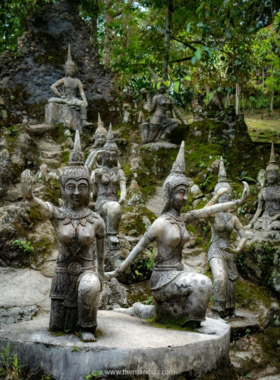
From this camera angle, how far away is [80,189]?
462 centimetres

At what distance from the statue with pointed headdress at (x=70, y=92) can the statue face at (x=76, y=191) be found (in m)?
11.6

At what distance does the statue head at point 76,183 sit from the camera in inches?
181

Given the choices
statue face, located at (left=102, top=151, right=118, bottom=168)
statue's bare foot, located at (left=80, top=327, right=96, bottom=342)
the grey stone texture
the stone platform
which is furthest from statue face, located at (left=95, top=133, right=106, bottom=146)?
the grey stone texture

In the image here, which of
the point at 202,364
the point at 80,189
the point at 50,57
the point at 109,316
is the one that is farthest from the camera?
the point at 50,57

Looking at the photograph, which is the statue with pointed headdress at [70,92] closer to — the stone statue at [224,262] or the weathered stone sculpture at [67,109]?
→ the weathered stone sculpture at [67,109]

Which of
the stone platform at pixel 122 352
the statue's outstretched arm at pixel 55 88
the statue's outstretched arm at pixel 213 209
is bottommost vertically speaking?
the stone platform at pixel 122 352

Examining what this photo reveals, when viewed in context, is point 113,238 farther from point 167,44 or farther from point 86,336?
point 167,44

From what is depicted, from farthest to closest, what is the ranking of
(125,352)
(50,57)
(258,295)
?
(50,57), (258,295), (125,352)

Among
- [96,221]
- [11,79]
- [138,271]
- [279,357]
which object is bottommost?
[279,357]

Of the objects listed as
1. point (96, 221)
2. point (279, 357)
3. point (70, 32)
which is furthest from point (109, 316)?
point (70, 32)

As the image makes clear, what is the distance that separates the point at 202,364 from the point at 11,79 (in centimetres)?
1570

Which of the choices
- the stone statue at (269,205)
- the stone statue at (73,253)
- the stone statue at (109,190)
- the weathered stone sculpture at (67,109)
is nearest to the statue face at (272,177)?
the stone statue at (269,205)

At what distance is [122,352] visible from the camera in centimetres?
385

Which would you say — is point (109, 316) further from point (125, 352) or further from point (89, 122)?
point (89, 122)
